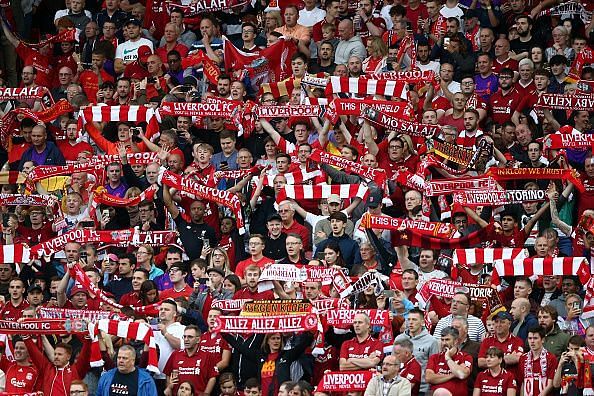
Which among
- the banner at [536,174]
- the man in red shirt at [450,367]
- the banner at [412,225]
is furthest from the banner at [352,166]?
the man in red shirt at [450,367]

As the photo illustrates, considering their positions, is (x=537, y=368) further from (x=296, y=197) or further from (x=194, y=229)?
(x=194, y=229)

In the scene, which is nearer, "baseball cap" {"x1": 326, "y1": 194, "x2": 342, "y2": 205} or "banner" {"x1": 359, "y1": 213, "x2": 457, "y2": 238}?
"banner" {"x1": 359, "y1": 213, "x2": 457, "y2": 238}

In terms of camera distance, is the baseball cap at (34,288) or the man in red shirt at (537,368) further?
the baseball cap at (34,288)

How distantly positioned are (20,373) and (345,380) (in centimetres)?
346

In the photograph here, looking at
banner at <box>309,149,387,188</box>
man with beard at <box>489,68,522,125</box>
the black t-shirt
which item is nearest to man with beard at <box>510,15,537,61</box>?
man with beard at <box>489,68,522,125</box>

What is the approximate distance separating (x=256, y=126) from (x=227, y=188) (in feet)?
4.05

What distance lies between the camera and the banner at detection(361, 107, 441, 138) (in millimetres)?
22359

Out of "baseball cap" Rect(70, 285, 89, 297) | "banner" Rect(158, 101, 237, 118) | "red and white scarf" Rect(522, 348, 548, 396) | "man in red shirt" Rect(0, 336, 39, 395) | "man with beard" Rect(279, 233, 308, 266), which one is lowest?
"man in red shirt" Rect(0, 336, 39, 395)

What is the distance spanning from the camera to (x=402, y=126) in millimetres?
22391

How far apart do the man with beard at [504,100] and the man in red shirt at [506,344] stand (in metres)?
5.15

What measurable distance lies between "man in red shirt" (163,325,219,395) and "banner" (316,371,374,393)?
4.40 ft

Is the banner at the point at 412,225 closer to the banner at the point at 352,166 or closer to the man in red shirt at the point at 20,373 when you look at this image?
the banner at the point at 352,166

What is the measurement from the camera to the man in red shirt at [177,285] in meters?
20.3

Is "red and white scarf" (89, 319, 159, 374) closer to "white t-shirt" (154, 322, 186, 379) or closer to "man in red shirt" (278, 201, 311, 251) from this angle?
"white t-shirt" (154, 322, 186, 379)
